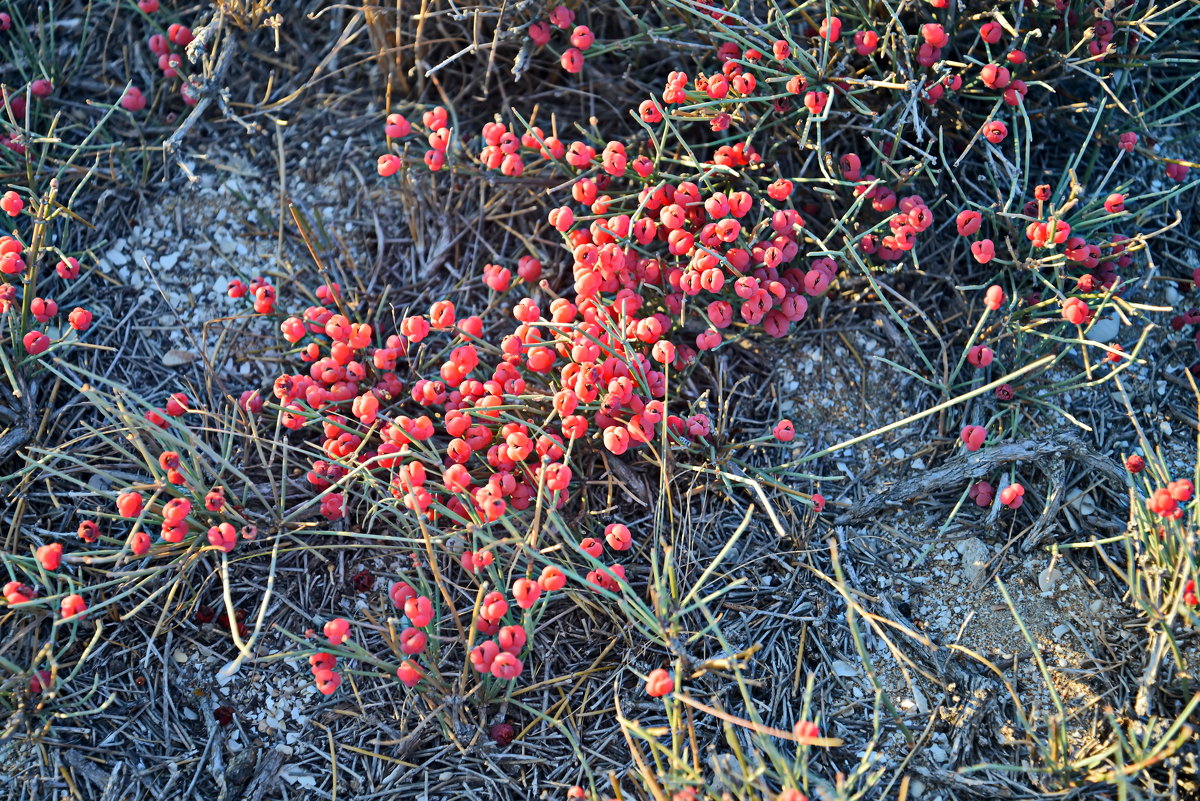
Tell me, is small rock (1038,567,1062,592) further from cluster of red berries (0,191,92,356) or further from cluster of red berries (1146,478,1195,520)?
cluster of red berries (0,191,92,356)

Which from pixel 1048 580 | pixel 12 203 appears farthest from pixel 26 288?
pixel 1048 580

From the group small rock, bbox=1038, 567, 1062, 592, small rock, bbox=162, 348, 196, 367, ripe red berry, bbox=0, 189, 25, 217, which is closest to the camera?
small rock, bbox=1038, 567, 1062, 592

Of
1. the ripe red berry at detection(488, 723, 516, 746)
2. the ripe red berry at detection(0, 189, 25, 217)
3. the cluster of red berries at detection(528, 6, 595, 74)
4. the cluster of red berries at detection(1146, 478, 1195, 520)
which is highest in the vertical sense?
the cluster of red berries at detection(528, 6, 595, 74)

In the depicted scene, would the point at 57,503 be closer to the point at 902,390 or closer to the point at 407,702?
the point at 407,702

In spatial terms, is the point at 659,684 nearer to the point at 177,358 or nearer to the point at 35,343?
the point at 177,358

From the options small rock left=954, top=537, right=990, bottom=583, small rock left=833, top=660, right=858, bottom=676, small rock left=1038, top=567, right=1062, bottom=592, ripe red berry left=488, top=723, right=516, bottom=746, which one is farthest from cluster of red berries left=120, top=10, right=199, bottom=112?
small rock left=1038, top=567, right=1062, bottom=592

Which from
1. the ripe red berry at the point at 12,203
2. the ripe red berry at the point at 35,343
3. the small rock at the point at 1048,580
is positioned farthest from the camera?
the ripe red berry at the point at 12,203

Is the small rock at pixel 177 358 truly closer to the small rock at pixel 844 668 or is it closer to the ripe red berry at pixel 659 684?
the ripe red berry at pixel 659 684

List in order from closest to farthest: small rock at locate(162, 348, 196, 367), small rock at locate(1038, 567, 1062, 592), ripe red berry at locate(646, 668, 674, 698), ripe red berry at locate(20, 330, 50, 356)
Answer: ripe red berry at locate(646, 668, 674, 698) → small rock at locate(1038, 567, 1062, 592) → ripe red berry at locate(20, 330, 50, 356) → small rock at locate(162, 348, 196, 367)

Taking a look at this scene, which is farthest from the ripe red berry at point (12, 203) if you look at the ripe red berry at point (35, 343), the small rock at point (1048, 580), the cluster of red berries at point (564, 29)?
the small rock at point (1048, 580)

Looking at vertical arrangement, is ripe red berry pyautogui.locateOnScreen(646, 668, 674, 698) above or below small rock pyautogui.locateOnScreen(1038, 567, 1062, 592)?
above

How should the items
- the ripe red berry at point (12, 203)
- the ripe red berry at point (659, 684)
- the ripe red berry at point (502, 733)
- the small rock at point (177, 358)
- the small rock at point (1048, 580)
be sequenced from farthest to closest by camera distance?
the small rock at point (177, 358) < the ripe red berry at point (12, 203) < the small rock at point (1048, 580) < the ripe red berry at point (502, 733) < the ripe red berry at point (659, 684)

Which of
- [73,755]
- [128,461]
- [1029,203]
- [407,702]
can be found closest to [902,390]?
[1029,203]

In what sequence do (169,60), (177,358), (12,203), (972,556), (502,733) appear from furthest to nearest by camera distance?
(169,60), (177,358), (12,203), (972,556), (502,733)
